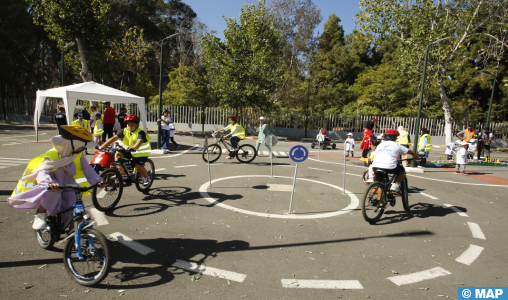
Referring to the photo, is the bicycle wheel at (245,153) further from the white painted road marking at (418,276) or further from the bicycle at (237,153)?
the white painted road marking at (418,276)

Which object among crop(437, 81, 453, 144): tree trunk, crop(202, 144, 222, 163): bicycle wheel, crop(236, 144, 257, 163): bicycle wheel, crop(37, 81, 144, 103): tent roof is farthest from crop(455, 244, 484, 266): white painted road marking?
crop(437, 81, 453, 144): tree trunk

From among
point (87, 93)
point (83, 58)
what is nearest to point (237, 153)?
point (87, 93)

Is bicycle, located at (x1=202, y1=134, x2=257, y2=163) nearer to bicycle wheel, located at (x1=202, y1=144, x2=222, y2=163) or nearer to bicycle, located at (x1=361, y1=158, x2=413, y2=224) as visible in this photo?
bicycle wheel, located at (x1=202, y1=144, x2=222, y2=163)

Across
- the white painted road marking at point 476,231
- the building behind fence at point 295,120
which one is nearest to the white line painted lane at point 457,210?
the white painted road marking at point 476,231

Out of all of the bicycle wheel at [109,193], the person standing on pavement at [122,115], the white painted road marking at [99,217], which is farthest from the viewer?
the person standing on pavement at [122,115]

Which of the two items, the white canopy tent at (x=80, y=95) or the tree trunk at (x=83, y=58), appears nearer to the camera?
the white canopy tent at (x=80, y=95)

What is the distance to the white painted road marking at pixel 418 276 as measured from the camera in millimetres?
3709

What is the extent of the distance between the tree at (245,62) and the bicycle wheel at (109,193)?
18.9 metres

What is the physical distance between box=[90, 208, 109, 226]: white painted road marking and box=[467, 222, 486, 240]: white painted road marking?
6.62m

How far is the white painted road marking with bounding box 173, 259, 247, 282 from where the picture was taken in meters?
3.62

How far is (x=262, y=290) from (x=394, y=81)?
33457mm

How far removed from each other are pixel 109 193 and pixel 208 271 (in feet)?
9.65

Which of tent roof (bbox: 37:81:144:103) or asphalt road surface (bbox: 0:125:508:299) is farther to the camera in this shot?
tent roof (bbox: 37:81:144:103)

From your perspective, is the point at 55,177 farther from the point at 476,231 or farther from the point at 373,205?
the point at 476,231
